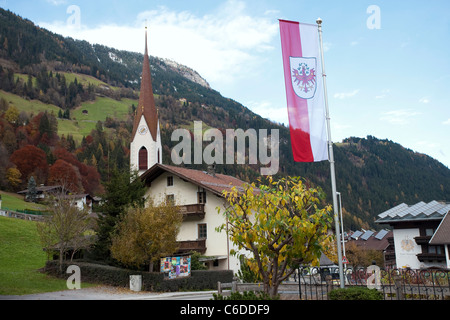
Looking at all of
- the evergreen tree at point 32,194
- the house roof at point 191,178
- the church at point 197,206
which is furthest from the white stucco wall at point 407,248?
Answer: the evergreen tree at point 32,194

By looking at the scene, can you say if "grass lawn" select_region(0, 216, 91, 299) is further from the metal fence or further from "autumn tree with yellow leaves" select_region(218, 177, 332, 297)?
the metal fence

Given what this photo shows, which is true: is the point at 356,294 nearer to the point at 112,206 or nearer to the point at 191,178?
the point at 112,206

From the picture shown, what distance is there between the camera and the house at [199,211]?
36.8 m

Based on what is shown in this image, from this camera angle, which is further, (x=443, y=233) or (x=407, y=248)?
(x=407, y=248)

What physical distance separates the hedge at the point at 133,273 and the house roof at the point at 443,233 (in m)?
22.8

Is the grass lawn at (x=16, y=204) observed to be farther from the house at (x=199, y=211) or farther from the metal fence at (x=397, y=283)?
the metal fence at (x=397, y=283)

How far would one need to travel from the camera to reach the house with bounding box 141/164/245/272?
36812mm

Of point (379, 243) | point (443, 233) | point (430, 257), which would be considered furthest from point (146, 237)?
point (379, 243)

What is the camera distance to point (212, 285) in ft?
98.7

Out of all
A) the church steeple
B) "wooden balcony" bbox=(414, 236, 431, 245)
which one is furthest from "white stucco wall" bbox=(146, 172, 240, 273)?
"wooden balcony" bbox=(414, 236, 431, 245)

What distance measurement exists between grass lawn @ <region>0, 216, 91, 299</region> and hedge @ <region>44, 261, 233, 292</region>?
107cm

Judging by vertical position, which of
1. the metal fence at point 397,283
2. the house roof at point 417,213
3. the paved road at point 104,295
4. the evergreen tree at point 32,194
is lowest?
the paved road at point 104,295

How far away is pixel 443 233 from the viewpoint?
132 feet
